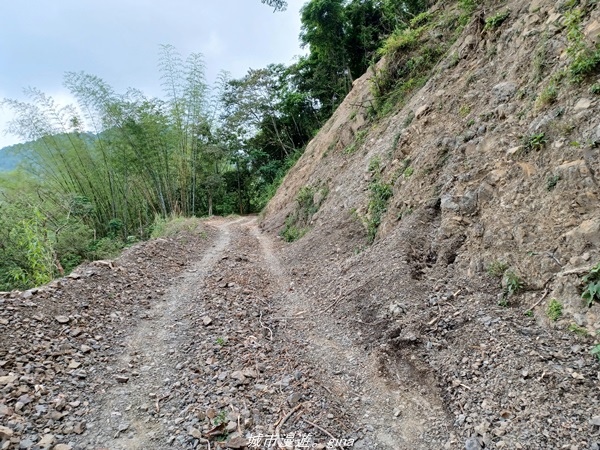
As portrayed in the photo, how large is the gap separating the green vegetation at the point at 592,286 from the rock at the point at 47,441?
3.52 metres

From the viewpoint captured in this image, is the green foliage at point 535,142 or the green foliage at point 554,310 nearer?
the green foliage at point 554,310

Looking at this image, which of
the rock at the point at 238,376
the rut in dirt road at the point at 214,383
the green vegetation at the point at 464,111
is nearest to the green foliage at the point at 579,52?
the green vegetation at the point at 464,111

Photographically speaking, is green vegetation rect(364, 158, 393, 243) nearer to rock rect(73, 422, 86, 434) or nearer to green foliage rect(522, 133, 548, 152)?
green foliage rect(522, 133, 548, 152)

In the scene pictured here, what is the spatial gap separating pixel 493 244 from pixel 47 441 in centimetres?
371

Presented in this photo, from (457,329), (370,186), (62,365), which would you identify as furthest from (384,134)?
(62,365)

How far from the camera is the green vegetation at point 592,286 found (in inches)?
83.0

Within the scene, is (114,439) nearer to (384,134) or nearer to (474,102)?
(474,102)

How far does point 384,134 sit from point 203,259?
15.8 ft

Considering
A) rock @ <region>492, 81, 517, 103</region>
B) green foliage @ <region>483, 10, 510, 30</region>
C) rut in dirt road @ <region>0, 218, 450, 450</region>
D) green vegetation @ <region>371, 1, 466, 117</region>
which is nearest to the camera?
rut in dirt road @ <region>0, 218, 450, 450</region>

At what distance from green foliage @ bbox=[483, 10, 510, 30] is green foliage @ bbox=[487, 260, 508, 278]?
4.18 metres

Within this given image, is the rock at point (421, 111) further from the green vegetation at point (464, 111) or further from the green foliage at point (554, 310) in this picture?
the green foliage at point (554, 310)

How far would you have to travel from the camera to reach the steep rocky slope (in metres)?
2.07

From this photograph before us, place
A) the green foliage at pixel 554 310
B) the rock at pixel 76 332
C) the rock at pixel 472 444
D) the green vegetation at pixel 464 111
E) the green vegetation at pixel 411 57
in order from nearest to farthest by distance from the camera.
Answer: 1. the rock at pixel 472 444
2. the green foliage at pixel 554 310
3. the rock at pixel 76 332
4. the green vegetation at pixel 464 111
5. the green vegetation at pixel 411 57

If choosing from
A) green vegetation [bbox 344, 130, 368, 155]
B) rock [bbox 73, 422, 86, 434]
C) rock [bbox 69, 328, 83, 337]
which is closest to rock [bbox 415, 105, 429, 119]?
green vegetation [bbox 344, 130, 368, 155]
